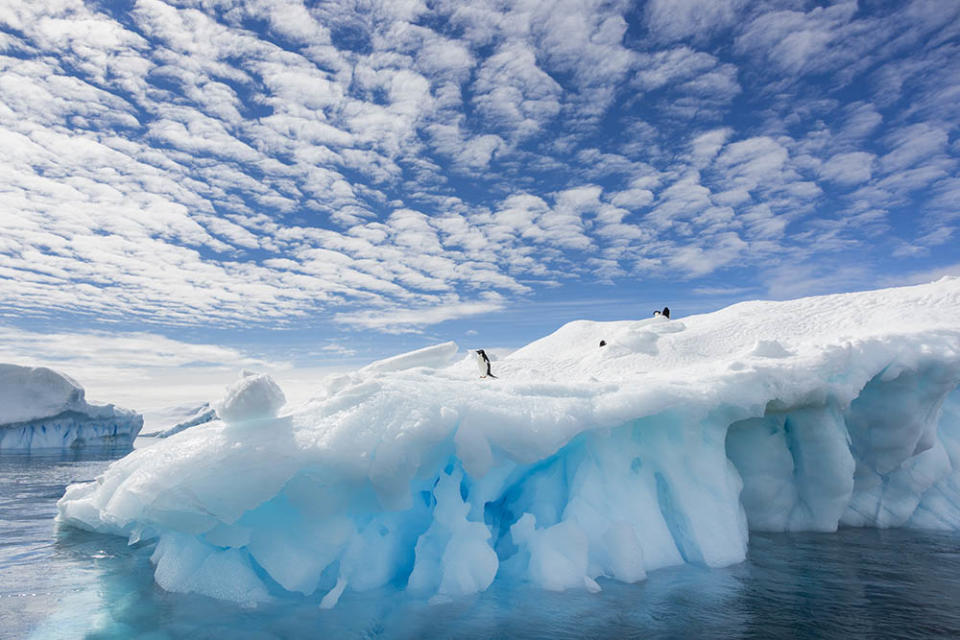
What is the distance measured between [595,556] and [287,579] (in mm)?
3540

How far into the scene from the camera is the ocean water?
484 centimetres

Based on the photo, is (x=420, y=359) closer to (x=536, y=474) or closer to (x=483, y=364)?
(x=483, y=364)

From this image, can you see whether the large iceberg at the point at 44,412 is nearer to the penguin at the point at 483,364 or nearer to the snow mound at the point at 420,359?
the snow mound at the point at 420,359

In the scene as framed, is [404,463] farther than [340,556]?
No

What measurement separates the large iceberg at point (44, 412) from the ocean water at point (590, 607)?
1358 inches

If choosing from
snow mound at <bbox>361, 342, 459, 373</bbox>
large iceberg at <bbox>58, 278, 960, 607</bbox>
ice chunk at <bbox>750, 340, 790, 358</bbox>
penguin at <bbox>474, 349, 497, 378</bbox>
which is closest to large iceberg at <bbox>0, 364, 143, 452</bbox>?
large iceberg at <bbox>58, 278, 960, 607</bbox>

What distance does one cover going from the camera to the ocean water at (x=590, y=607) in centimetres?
484

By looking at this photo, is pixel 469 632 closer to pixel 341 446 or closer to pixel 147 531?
pixel 341 446

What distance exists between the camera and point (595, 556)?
21.0 ft

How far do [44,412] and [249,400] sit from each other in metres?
39.5

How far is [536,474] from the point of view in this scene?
7.21m

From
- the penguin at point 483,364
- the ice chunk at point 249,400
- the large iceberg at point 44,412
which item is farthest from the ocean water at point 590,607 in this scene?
the large iceberg at point 44,412

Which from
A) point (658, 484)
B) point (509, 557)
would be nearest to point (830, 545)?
point (658, 484)

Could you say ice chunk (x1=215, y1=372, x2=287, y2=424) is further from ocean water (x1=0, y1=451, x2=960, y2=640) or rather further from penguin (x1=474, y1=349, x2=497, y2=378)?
penguin (x1=474, y1=349, x2=497, y2=378)
